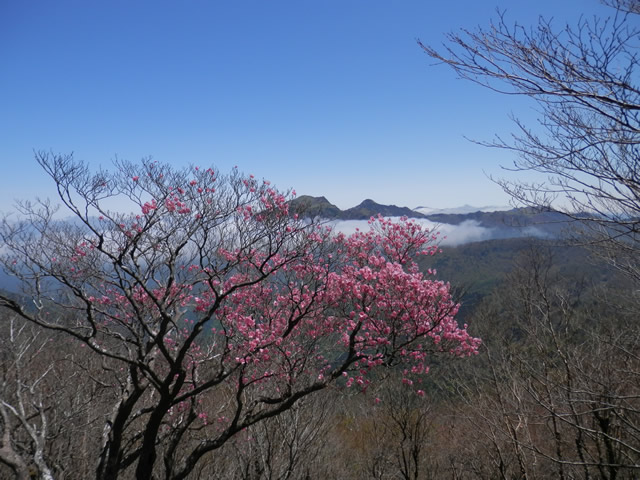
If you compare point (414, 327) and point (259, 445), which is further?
point (259, 445)

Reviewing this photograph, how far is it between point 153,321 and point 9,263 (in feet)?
9.57

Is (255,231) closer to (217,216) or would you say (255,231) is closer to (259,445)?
(217,216)

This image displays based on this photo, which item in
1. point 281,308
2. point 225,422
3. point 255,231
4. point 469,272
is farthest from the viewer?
point 469,272

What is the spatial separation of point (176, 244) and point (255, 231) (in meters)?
1.67

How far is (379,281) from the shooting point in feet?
27.9

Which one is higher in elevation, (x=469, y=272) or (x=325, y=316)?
(x=325, y=316)

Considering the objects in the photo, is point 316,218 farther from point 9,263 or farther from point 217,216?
point 9,263

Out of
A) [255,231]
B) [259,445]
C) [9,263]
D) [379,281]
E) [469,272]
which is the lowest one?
[469,272]

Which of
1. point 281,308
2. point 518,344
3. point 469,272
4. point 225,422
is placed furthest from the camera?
point 469,272

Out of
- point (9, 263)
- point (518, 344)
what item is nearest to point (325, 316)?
point (9, 263)

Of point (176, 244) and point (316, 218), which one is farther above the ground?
point (316, 218)

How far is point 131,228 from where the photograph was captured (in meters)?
7.55

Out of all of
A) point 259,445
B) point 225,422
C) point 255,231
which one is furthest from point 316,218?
point 225,422

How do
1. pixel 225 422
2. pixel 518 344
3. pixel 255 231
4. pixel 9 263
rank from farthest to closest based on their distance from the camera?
1. pixel 518 344
2. pixel 225 422
3. pixel 255 231
4. pixel 9 263
